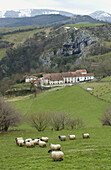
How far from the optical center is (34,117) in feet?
190

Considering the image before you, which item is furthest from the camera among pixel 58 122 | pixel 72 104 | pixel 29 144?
pixel 72 104

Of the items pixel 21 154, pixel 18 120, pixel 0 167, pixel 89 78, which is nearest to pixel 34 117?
pixel 18 120

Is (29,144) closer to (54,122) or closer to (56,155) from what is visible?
(56,155)

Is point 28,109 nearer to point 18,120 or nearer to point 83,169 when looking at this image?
point 18,120

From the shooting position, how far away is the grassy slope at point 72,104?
3290 inches

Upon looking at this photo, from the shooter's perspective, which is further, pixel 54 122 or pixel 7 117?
pixel 54 122

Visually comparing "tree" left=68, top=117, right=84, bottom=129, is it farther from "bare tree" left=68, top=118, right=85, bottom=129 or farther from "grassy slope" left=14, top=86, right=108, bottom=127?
"grassy slope" left=14, top=86, right=108, bottom=127

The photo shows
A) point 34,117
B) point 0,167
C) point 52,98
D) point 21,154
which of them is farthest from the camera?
point 52,98

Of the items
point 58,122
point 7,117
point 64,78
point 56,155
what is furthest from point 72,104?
point 56,155

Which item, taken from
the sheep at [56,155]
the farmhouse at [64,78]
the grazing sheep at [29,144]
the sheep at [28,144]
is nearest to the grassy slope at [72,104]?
the grazing sheep at [29,144]

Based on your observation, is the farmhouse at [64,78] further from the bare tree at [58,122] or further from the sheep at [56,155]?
the sheep at [56,155]

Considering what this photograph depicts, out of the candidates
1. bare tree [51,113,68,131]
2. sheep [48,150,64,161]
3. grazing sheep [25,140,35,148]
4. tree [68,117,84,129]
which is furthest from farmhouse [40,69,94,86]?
sheep [48,150,64,161]

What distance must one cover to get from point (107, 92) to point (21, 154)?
8247 centimetres

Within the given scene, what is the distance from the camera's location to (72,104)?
98.7m
